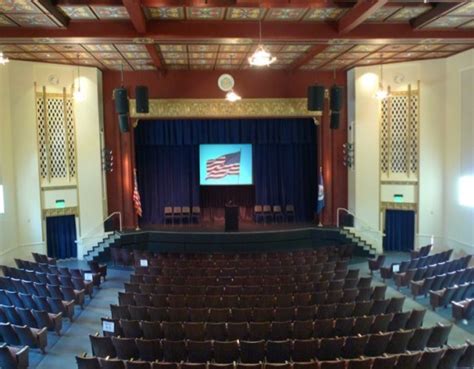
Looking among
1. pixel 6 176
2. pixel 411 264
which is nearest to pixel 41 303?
pixel 6 176

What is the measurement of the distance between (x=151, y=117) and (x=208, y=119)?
9.36ft

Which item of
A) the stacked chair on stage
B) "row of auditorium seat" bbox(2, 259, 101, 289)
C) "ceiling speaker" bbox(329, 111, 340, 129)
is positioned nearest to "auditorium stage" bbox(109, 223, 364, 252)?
"row of auditorium seat" bbox(2, 259, 101, 289)

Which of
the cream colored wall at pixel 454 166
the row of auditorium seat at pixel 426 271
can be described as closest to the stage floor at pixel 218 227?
the cream colored wall at pixel 454 166

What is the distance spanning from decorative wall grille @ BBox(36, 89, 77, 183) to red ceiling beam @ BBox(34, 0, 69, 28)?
601 centimetres

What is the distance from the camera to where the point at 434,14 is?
462 inches

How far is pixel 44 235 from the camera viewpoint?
17.5m

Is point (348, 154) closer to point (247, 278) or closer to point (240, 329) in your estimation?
point (247, 278)

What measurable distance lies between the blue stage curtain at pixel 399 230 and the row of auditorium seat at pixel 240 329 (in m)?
11.1

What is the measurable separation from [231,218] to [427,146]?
889 centimetres

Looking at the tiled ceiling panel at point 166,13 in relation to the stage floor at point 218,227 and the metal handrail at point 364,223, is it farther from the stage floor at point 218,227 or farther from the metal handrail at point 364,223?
the metal handrail at point 364,223

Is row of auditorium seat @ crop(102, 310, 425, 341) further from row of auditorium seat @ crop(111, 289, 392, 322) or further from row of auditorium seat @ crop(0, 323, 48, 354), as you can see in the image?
row of auditorium seat @ crop(0, 323, 48, 354)

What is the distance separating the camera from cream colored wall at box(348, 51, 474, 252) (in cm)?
1694

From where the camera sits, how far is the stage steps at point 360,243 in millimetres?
18078

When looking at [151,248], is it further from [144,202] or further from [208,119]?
[208,119]
